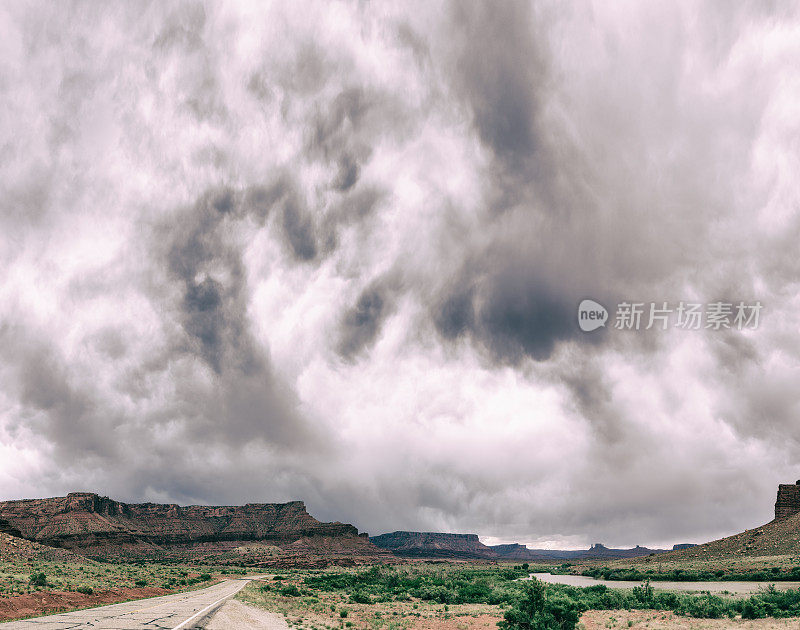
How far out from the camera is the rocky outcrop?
155 m

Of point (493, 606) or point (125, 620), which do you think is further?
point (493, 606)

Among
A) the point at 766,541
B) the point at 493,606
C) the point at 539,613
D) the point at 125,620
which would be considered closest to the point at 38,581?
the point at 125,620

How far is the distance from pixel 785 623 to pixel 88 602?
1903 inches

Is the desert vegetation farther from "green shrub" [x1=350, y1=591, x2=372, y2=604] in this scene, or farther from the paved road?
the paved road

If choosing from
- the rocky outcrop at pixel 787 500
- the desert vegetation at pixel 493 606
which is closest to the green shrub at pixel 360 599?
the desert vegetation at pixel 493 606

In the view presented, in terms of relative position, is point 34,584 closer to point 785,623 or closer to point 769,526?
point 785,623

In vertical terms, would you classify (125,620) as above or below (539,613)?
below

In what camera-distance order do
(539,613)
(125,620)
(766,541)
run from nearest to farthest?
(125,620) < (539,613) < (766,541)

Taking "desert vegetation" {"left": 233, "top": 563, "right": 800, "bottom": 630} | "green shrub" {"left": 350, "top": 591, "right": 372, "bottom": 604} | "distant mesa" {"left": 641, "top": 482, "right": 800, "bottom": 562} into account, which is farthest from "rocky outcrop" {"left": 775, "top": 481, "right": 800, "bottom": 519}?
"green shrub" {"left": 350, "top": 591, "right": 372, "bottom": 604}

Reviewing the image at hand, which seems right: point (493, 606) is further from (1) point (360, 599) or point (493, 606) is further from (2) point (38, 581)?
(2) point (38, 581)

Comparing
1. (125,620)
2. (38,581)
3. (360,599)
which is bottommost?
(360,599)

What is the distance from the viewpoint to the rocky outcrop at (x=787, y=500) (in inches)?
6097

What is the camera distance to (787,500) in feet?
520

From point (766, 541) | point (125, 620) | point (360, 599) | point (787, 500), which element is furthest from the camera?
point (787, 500)
